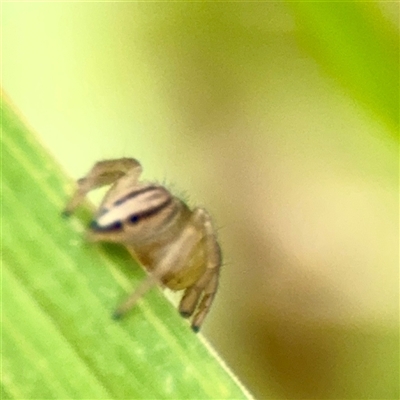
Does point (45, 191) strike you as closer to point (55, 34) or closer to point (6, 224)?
point (6, 224)

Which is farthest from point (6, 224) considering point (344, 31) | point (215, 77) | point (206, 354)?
point (215, 77)

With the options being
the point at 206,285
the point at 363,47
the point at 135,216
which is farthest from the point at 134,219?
the point at 363,47

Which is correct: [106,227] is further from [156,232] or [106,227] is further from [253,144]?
[253,144]

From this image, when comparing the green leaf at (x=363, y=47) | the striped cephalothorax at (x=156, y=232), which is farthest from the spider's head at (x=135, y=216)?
the green leaf at (x=363, y=47)

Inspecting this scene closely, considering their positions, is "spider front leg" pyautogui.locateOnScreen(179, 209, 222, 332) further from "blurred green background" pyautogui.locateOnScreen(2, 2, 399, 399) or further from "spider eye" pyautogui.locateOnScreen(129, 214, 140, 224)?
"blurred green background" pyautogui.locateOnScreen(2, 2, 399, 399)

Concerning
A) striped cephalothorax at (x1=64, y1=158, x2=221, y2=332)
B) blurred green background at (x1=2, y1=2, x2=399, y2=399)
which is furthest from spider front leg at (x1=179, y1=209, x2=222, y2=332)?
blurred green background at (x1=2, y1=2, x2=399, y2=399)

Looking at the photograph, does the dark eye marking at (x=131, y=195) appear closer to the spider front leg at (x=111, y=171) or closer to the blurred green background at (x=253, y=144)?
the spider front leg at (x=111, y=171)
